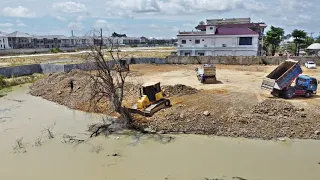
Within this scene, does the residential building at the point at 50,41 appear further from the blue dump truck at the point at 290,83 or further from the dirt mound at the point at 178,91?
the blue dump truck at the point at 290,83

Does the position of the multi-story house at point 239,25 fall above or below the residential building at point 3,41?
above

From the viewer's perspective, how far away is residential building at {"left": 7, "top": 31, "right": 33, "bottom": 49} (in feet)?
270

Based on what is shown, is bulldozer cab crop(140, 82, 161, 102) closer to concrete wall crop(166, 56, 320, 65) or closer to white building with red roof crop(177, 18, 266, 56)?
concrete wall crop(166, 56, 320, 65)

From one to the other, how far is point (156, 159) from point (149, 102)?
17.6ft

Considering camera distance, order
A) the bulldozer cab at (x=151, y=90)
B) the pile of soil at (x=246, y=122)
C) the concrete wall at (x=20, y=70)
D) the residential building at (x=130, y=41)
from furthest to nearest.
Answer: the residential building at (x=130, y=41) → the concrete wall at (x=20, y=70) → the bulldozer cab at (x=151, y=90) → the pile of soil at (x=246, y=122)

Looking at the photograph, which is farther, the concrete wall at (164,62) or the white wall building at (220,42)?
the white wall building at (220,42)

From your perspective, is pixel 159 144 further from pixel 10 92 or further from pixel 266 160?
pixel 10 92

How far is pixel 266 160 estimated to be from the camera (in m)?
12.4

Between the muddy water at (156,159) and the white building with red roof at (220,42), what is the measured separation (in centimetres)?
3270

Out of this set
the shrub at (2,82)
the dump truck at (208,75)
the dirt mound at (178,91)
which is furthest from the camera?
the shrub at (2,82)

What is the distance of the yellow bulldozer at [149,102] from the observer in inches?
676

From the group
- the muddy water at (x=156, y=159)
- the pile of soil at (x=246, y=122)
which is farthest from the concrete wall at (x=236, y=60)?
the muddy water at (x=156, y=159)

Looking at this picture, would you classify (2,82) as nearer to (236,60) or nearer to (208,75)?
(208,75)

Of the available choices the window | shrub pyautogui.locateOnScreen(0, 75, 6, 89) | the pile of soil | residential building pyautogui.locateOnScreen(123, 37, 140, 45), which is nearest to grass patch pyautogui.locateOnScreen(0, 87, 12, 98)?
shrub pyautogui.locateOnScreen(0, 75, 6, 89)
